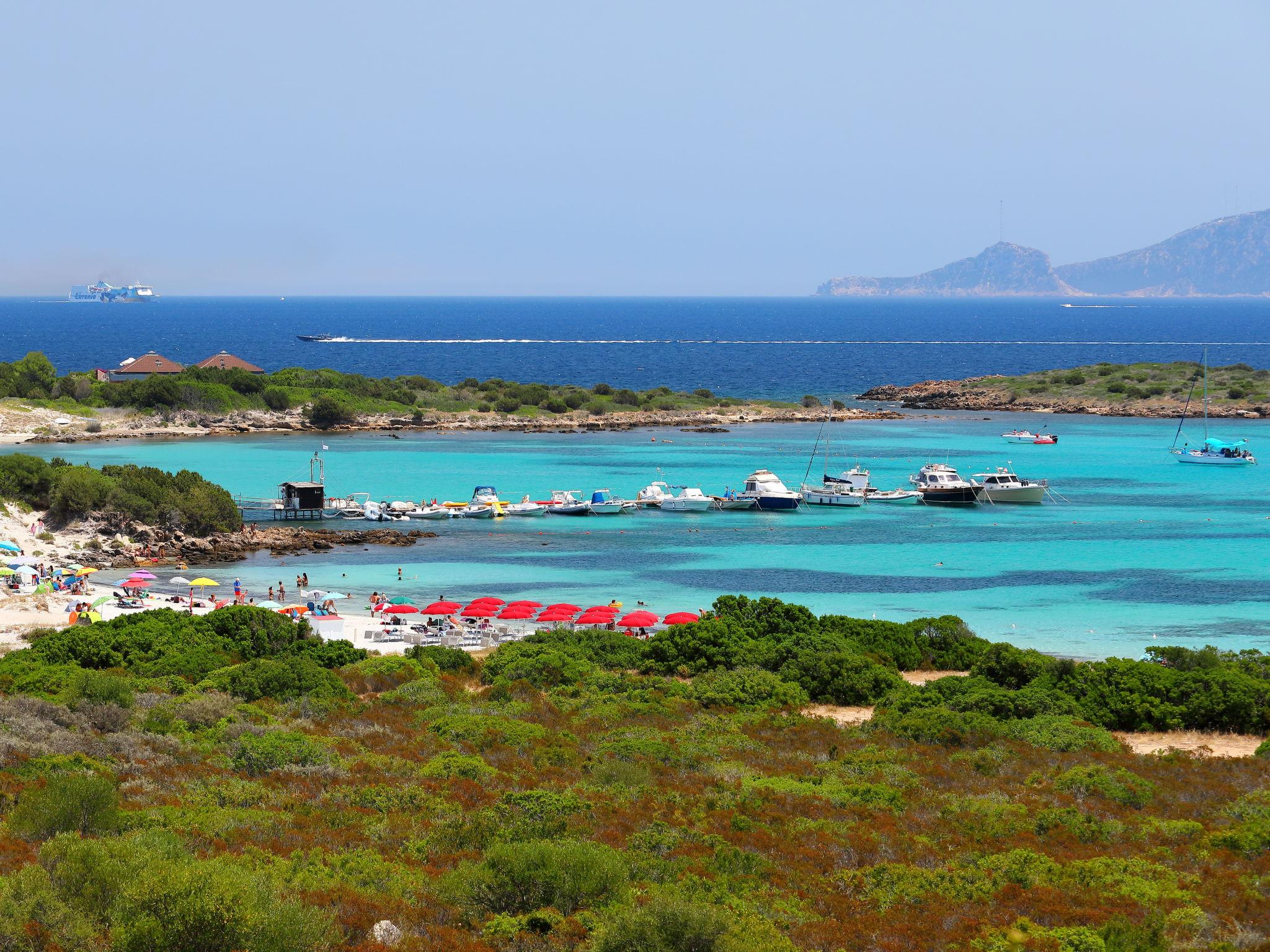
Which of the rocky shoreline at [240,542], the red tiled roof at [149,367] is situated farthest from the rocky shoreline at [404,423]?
the rocky shoreline at [240,542]

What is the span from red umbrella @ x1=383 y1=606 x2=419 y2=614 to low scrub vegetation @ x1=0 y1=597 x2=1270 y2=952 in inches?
229

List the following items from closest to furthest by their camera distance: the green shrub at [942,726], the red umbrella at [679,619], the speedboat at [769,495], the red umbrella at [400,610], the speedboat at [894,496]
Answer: the green shrub at [942,726] < the red umbrella at [679,619] < the red umbrella at [400,610] < the speedboat at [769,495] < the speedboat at [894,496]

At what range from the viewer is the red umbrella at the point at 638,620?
3084cm

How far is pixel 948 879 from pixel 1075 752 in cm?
747

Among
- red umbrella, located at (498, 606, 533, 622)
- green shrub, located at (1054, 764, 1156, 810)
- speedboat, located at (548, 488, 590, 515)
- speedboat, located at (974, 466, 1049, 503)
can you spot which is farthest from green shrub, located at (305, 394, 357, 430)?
green shrub, located at (1054, 764, 1156, 810)

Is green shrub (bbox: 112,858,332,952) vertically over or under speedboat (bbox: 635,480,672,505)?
over

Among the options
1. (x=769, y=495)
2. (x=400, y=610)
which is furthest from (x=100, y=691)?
(x=769, y=495)

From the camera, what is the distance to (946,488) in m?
57.0

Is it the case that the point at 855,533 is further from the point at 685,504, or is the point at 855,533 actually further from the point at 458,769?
the point at 458,769

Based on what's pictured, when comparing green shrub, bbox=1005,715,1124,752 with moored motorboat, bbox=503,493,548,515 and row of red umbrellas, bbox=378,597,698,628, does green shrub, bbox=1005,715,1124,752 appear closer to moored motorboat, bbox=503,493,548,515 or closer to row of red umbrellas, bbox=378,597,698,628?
row of red umbrellas, bbox=378,597,698,628

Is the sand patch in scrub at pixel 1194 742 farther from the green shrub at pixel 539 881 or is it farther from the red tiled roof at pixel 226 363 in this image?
the red tiled roof at pixel 226 363

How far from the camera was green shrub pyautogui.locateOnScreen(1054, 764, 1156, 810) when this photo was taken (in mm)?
16766

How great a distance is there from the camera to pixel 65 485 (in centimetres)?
4516

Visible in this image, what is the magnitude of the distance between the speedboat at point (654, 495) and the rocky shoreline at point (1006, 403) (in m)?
47.4
